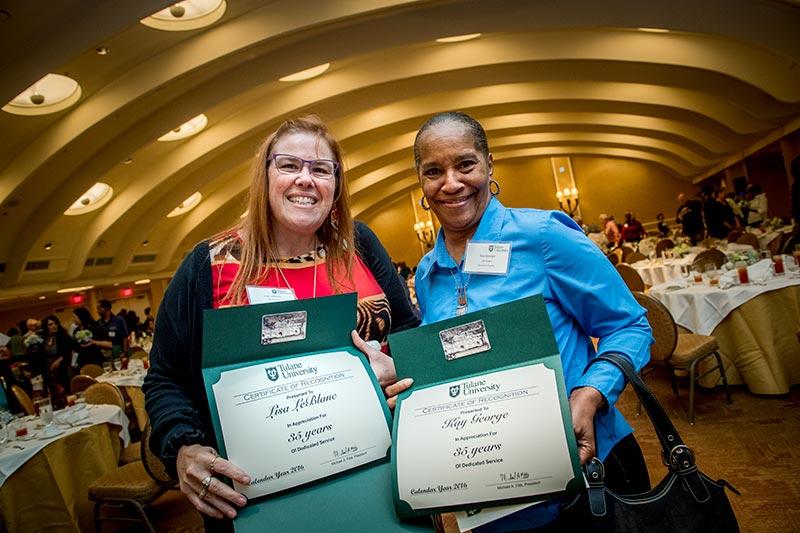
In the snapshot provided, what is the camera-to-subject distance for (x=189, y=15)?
24.1ft

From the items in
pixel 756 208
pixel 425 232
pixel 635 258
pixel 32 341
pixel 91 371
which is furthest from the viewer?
pixel 425 232

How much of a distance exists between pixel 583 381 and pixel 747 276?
429 cm

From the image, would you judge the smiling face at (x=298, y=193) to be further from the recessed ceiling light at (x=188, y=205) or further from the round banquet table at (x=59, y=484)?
the recessed ceiling light at (x=188, y=205)

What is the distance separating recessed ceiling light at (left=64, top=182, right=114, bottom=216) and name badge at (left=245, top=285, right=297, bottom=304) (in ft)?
47.3

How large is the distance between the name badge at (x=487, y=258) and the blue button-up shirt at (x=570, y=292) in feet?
0.07


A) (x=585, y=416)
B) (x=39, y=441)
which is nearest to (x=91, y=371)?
(x=39, y=441)

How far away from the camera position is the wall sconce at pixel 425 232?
20828 mm

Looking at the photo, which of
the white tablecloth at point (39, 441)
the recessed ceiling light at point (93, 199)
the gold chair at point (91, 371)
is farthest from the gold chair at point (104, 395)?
the recessed ceiling light at point (93, 199)

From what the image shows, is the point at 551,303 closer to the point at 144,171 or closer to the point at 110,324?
the point at 110,324

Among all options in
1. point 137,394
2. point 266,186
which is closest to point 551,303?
point 266,186

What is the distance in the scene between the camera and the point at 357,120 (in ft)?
44.5

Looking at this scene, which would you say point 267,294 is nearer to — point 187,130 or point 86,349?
point 86,349

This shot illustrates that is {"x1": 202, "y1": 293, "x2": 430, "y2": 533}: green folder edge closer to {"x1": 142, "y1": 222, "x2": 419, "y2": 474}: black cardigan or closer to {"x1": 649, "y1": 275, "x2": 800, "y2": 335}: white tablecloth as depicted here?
{"x1": 142, "y1": 222, "x2": 419, "y2": 474}: black cardigan

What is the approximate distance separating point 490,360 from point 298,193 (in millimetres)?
639
